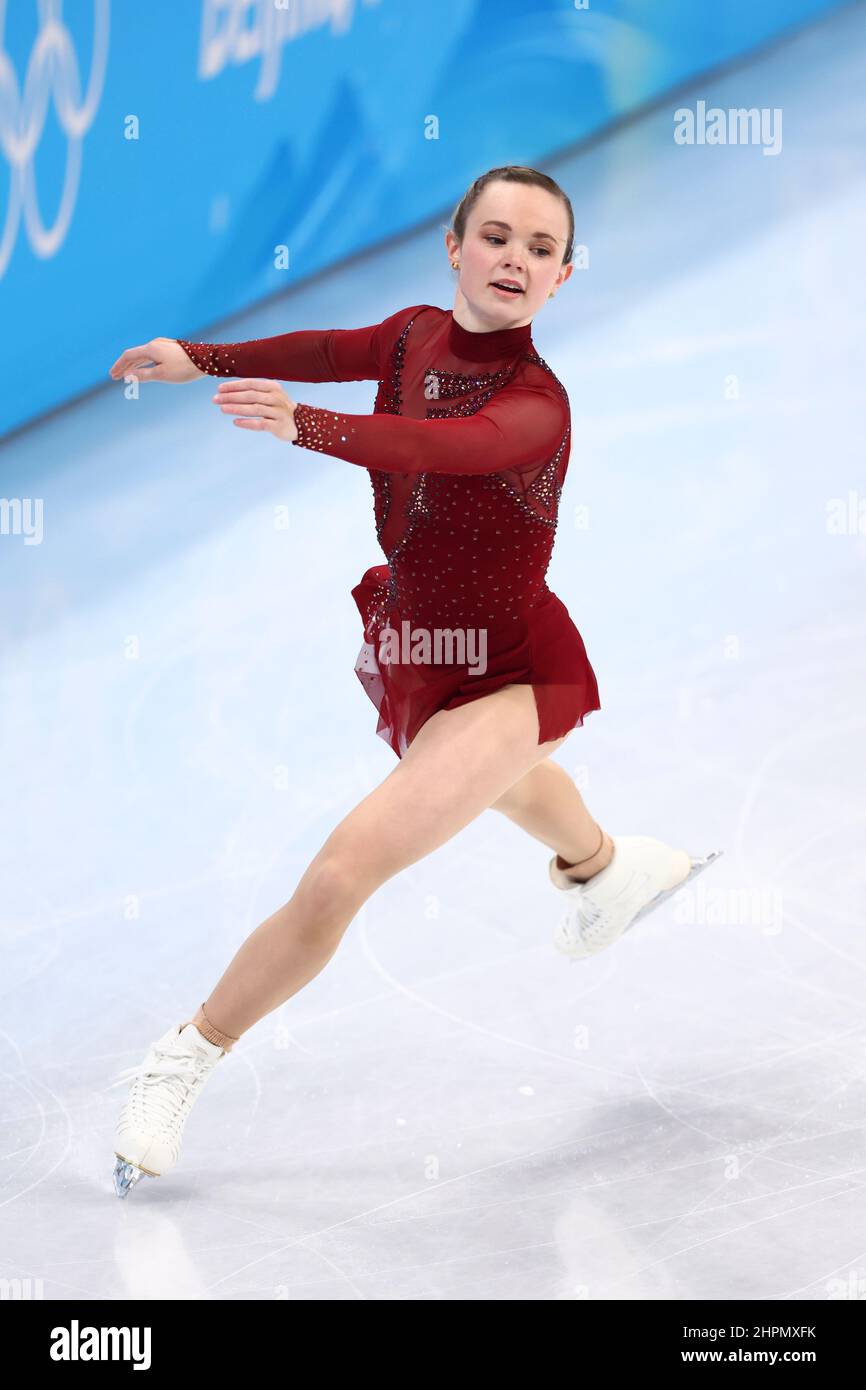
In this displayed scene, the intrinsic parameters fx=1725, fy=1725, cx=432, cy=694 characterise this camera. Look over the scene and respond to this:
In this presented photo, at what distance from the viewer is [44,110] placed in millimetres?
6016

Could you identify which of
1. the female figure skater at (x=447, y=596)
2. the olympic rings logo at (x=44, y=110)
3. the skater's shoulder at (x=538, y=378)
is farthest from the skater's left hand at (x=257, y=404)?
the olympic rings logo at (x=44, y=110)

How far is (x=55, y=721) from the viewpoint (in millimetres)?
4676

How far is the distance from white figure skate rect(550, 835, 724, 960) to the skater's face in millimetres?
1093

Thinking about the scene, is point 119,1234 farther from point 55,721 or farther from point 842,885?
point 55,721

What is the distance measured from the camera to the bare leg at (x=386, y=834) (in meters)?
2.65

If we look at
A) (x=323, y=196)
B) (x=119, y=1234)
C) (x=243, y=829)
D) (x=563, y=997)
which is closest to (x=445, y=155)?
(x=323, y=196)

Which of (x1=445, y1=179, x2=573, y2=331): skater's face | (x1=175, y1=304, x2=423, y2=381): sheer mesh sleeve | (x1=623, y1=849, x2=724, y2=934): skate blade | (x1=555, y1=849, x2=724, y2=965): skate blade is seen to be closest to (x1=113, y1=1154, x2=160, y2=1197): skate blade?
(x1=555, y1=849, x2=724, y2=965): skate blade

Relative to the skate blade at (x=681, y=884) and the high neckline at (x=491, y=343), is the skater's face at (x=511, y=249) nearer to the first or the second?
the high neckline at (x=491, y=343)

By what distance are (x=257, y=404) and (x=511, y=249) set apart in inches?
24.3

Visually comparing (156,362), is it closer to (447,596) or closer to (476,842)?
(447,596)

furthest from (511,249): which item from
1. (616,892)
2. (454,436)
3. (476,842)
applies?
(476,842)

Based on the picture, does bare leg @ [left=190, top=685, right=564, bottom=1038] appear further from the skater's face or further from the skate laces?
the skater's face

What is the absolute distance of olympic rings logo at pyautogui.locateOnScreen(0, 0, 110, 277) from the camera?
5.91 m

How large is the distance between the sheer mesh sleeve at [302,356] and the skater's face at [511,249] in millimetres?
250
